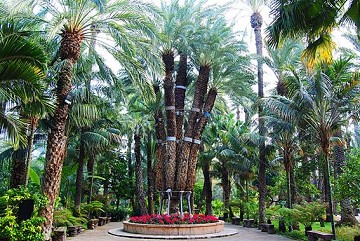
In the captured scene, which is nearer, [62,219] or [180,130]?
[62,219]

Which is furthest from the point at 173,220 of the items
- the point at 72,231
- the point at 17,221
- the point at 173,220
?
the point at 17,221

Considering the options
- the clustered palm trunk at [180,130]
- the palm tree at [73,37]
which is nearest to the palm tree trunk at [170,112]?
the clustered palm trunk at [180,130]

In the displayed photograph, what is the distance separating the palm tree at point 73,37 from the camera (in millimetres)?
10164

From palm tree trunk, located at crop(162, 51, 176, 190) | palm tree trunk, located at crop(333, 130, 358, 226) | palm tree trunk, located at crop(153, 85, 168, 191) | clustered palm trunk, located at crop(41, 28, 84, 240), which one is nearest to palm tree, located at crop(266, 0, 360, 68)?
clustered palm trunk, located at crop(41, 28, 84, 240)

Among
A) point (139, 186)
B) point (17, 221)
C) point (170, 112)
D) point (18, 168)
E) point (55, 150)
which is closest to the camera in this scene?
point (17, 221)

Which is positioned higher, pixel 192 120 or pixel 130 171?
pixel 192 120

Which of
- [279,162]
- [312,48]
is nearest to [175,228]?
[312,48]

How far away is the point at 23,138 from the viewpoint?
10.7 m

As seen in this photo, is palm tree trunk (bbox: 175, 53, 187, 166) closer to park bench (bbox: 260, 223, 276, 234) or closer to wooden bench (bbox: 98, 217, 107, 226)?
park bench (bbox: 260, 223, 276, 234)

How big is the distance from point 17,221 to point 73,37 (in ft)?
18.8

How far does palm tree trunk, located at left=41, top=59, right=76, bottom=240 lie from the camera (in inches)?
394

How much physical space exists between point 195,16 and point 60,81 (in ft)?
38.1

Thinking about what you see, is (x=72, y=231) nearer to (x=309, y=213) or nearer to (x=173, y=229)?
(x=173, y=229)

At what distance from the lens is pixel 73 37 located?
11070 mm
